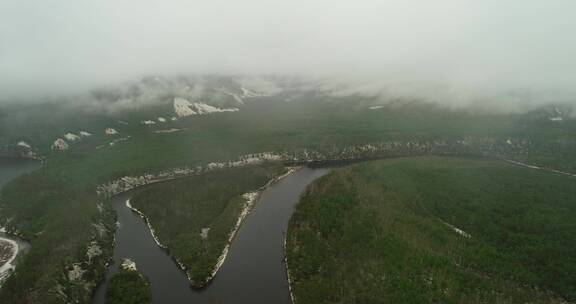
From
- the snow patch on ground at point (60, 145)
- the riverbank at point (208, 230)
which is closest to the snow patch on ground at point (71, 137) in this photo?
the snow patch on ground at point (60, 145)

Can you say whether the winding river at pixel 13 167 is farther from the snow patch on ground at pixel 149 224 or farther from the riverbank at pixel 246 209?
the riverbank at pixel 246 209

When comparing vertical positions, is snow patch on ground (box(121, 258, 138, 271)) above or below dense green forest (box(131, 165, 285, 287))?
below

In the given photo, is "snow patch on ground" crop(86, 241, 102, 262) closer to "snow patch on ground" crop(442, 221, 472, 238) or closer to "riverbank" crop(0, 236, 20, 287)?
"riverbank" crop(0, 236, 20, 287)

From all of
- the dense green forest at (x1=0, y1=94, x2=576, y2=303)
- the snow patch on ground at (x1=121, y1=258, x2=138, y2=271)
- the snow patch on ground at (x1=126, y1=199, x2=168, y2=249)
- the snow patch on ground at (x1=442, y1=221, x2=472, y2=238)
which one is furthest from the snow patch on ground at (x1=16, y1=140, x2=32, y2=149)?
the snow patch on ground at (x1=442, y1=221, x2=472, y2=238)

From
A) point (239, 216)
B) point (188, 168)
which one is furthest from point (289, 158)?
point (239, 216)

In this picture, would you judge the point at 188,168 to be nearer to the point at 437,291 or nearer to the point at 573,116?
the point at 437,291

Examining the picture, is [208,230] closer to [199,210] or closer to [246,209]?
[199,210]

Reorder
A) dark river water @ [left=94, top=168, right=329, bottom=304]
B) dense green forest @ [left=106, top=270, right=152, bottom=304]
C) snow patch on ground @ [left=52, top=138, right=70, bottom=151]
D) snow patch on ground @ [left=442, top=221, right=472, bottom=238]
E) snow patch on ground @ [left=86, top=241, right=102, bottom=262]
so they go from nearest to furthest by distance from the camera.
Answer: dense green forest @ [left=106, top=270, right=152, bottom=304] → dark river water @ [left=94, top=168, right=329, bottom=304] → snow patch on ground @ [left=86, top=241, right=102, bottom=262] → snow patch on ground @ [left=442, top=221, right=472, bottom=238] → snow patch on ground @ [left=52, top=138, right=70, bottom=151]
